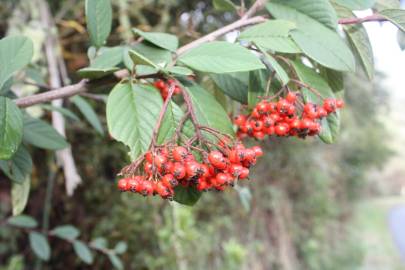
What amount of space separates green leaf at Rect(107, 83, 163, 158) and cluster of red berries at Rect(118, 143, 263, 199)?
1.1 inches

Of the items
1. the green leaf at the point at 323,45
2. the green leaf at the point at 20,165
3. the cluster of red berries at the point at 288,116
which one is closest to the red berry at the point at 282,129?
the cluster of red berries at the point at 288,116

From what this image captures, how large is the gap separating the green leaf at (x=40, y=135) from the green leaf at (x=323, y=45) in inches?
21.1

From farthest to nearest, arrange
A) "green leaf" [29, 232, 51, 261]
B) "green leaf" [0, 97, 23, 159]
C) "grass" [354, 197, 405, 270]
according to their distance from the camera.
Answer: "grass" [354, 197, 405, 270] < "green leaf" [29, 232, 51, 261] < "green leaf" [0, 97, 23, 159]

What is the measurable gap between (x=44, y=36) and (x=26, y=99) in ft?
3.99

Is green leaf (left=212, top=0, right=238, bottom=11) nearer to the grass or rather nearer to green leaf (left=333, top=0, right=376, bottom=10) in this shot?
green leaf (left=333, top=0, right=376, bottom=10)

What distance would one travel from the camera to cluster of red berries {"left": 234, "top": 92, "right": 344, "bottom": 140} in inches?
26.3

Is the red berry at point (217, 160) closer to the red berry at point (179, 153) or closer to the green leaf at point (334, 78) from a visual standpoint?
the red berry at point (179, 153)

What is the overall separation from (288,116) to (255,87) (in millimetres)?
74

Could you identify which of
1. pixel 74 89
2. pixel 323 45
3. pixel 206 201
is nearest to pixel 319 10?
pixel 323 45

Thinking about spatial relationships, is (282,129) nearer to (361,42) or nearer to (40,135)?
(361,42)

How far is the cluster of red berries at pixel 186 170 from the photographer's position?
56cm

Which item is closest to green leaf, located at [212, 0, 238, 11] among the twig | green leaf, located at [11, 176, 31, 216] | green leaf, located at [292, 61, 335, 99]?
the twig

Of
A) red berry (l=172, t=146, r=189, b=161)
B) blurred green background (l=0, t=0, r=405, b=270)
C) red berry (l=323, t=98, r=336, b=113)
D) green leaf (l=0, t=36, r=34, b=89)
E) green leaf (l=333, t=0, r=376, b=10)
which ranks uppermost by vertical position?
green leaf (l=333, t=0, r=376, b=10)

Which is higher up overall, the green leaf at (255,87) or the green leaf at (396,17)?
the green leaf at (396,17)
